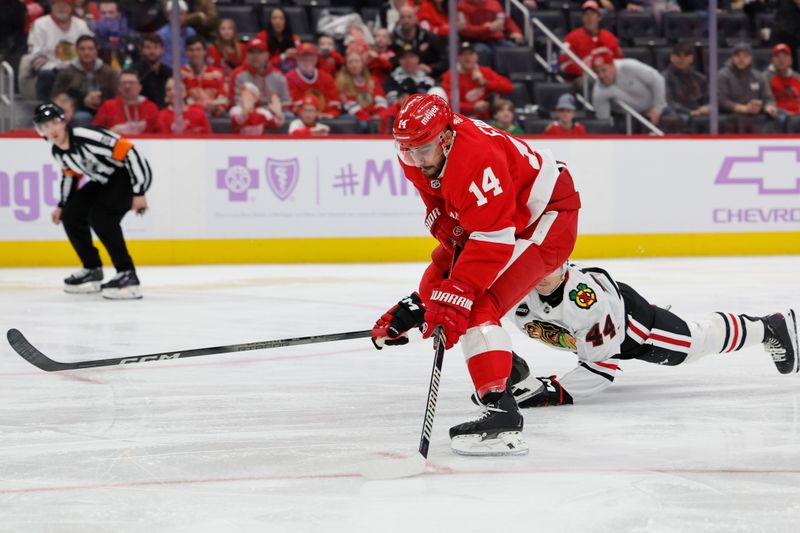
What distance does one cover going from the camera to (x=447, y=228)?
9.51 ft

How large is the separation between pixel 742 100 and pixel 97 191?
16.0 feet

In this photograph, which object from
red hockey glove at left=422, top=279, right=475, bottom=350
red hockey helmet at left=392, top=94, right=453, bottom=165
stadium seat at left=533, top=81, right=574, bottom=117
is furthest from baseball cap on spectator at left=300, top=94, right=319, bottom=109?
red hockey glove at left=422, top=279, right=475, bottom=350

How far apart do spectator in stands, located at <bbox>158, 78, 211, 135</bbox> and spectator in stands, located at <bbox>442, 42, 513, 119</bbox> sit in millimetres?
1723

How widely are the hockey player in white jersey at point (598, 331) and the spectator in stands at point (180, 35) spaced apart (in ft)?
17.1

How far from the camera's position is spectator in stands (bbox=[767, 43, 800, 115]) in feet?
28.6

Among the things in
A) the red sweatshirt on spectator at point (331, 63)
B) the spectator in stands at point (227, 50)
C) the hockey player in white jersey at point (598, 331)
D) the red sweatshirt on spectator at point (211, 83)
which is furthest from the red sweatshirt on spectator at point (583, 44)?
the hockey player in white jersey at point (598, 331)

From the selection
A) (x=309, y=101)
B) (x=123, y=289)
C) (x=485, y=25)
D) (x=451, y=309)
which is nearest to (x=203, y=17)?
(x=309, y=101)

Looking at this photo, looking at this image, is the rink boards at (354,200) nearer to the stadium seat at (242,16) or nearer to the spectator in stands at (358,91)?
the spectator in stands at (358,91)

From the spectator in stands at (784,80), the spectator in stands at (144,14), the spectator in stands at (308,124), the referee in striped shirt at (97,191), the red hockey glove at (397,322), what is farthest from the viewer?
the spectator in stands at (784,80)

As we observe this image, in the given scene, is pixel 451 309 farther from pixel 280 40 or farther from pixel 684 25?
pixel 684 25

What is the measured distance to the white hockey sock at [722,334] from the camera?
10.4 ft

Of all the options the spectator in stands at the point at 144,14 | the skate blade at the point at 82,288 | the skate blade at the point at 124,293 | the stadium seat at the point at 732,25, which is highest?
the spectator in stands at the point at 144,14

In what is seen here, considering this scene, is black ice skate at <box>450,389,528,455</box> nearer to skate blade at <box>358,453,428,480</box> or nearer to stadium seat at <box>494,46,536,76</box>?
skate blade at <box>358,453,428,480</box>

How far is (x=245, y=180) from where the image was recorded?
8.08 m
